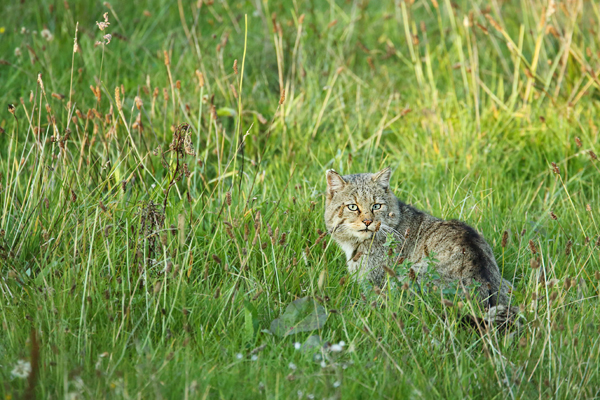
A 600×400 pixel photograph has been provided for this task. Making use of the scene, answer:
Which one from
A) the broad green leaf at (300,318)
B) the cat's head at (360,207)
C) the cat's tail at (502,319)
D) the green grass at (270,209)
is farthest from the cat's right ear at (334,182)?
the cat's tail at (502,319)

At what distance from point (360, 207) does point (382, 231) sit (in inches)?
8.2

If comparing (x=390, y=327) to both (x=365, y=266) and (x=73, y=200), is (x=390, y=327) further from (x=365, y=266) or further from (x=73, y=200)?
(x=73, y=200)

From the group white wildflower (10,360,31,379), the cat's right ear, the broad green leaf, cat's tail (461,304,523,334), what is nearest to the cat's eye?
the cat's right ear

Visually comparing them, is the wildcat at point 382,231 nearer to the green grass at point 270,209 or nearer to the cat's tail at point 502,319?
the green grass at point 270,209

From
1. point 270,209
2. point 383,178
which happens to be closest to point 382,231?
point 383,178

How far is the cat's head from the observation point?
12.8 ft

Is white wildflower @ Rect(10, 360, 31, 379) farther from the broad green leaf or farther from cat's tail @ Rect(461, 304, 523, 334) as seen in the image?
cat's tail @ Rect(461, 304, 523, 334)

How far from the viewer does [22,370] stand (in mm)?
2240

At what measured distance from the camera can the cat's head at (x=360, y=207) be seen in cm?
390

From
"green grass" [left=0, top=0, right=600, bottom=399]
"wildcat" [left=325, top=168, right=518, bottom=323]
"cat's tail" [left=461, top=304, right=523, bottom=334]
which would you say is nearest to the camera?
"green grass" [left=0, top=0, right=600, bottom=399]

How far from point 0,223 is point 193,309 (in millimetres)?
1322

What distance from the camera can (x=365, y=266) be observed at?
12.2ft

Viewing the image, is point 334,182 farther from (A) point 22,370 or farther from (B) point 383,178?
(A) point 22,370

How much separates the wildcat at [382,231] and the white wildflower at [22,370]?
1745 mm
